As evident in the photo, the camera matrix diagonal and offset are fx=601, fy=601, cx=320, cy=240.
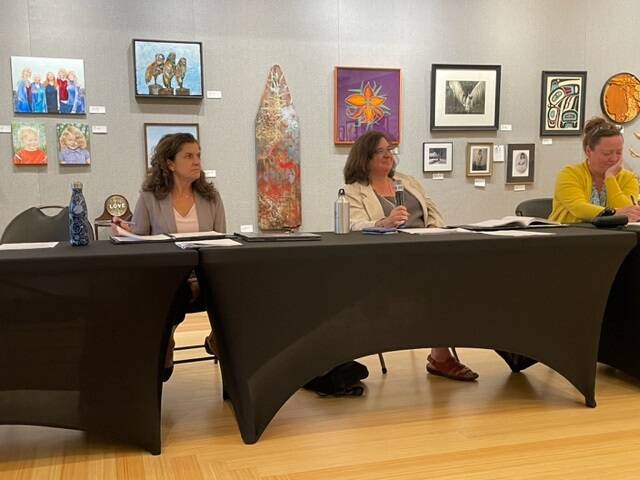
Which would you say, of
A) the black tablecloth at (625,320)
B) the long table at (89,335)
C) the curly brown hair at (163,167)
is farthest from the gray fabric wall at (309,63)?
the long table at (89,335)

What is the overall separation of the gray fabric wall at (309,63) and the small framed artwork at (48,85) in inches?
2.5

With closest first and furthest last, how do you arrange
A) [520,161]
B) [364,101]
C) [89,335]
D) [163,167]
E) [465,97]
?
[89,335], [163,167], [364,101], [465,97], [520,161]

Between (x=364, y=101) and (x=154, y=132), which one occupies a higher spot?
(x=364, y=101)

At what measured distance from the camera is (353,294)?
2225mm

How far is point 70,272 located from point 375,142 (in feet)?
5.90

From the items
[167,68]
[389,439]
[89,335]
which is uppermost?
[167,68]

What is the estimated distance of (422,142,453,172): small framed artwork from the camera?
5199 mm

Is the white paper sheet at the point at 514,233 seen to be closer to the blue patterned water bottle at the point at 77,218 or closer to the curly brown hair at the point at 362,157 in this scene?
the curly brown hair at the point at 362,157

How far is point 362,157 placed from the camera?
3.23 metres

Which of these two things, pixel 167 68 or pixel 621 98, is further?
pixel 621 98

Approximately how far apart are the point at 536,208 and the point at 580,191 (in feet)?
1.63

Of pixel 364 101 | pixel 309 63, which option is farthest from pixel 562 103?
pixel 309 63

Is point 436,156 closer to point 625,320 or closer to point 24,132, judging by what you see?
point 625,320

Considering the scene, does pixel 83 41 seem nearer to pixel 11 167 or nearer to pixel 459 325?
pixel 11 167
